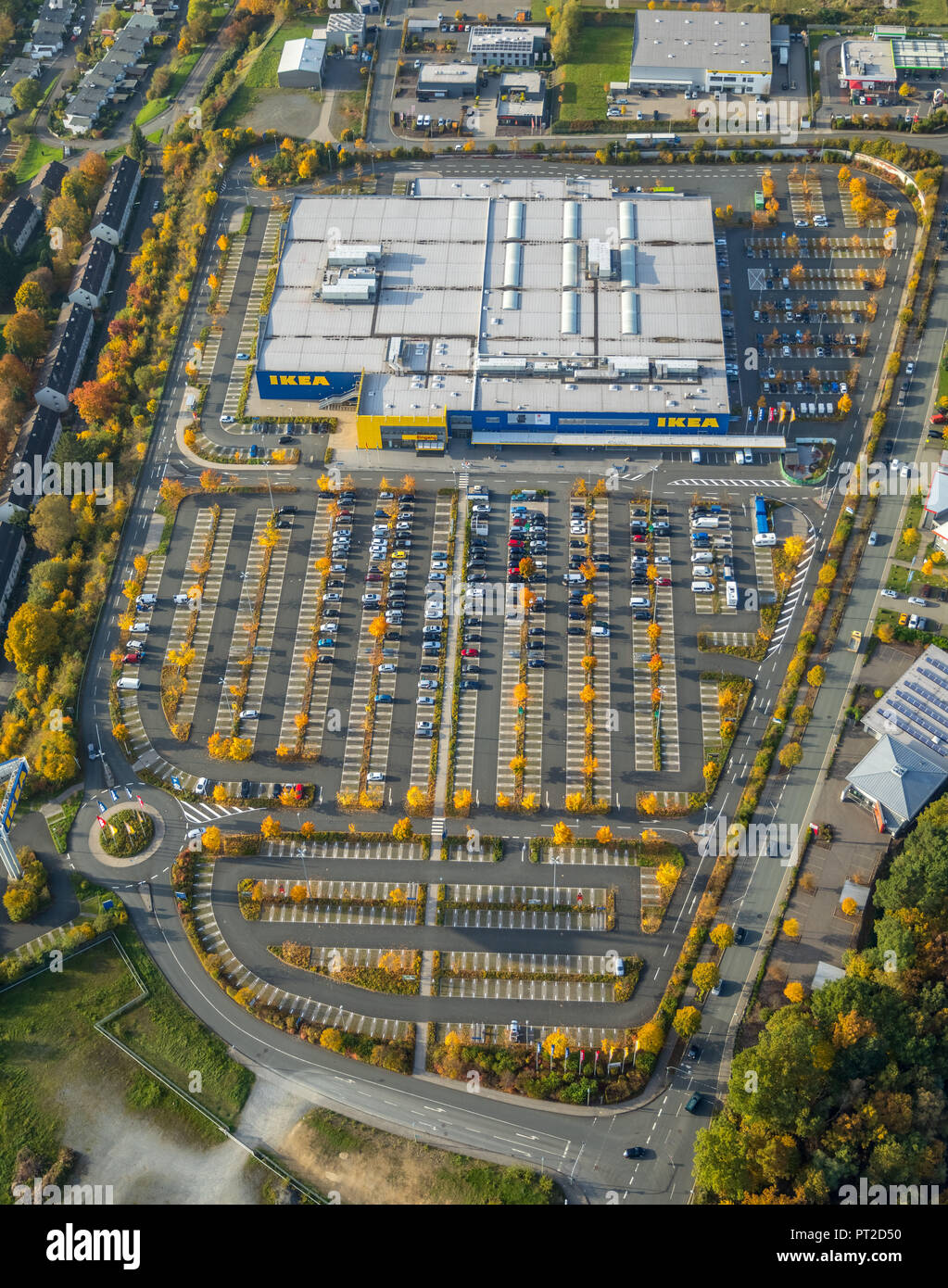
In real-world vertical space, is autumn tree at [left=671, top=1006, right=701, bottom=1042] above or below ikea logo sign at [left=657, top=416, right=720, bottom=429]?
below

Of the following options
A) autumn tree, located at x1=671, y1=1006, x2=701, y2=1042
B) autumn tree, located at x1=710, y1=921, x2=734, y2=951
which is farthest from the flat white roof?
autumn tree, located at x1=671, y1=1006, x2=701, y2=1042

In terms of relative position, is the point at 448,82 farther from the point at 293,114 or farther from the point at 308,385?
the point at 308,385

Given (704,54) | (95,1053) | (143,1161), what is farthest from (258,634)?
(704,54)

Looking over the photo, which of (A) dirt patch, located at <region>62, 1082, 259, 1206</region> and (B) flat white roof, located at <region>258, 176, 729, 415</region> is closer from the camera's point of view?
(A) dirt patch, located at <region>62, 1082, 259, 1206</region>

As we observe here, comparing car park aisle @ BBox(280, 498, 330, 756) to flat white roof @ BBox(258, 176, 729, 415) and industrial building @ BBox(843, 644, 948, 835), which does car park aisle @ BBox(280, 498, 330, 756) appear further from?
industrial building @ BBox(843, 644, 948, 835)

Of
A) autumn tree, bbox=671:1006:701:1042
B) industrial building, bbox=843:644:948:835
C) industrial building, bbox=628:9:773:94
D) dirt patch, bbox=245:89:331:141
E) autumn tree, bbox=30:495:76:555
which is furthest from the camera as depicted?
dirt patch, bbox=245:89:331:141

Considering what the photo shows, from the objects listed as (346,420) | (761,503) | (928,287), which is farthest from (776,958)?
(928,287)

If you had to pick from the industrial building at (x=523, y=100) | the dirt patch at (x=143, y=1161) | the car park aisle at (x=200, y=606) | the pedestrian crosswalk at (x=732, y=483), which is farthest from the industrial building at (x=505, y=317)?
the dirt patch at (x=143, y=1161)
